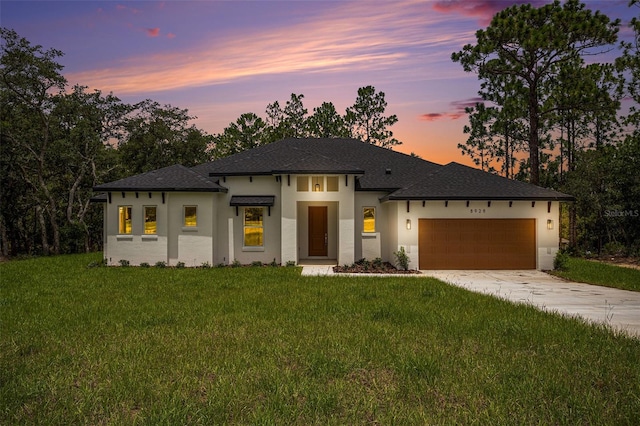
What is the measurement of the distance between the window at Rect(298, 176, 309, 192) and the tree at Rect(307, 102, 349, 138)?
22.7 metres

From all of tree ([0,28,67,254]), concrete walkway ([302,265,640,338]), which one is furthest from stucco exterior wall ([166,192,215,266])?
tree ([0,28,67,254])

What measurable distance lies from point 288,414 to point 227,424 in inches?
22.8

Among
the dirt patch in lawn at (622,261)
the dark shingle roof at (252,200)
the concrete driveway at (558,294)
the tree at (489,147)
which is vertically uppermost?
the tree at (489,147)

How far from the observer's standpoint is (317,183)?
1639cm

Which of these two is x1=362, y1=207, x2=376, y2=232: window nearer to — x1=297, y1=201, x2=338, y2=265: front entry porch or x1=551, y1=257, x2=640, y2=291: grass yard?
x1=297, y1=201, x2=338, y2=265: front entry porch

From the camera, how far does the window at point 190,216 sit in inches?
649

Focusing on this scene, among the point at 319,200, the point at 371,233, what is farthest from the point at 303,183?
the point at 371,233

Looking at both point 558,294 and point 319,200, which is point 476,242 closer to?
point 558,294

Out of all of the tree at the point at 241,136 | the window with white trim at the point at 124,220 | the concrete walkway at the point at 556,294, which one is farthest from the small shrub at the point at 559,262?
the tree at the point at 241,136

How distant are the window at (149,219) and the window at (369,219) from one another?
9.41 meters

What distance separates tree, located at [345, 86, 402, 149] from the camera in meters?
38.3

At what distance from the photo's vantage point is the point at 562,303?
9094 millimetres

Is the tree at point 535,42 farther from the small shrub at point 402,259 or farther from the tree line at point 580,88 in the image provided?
the small shrub at point 402,259

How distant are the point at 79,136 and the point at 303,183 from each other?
20.6 m
